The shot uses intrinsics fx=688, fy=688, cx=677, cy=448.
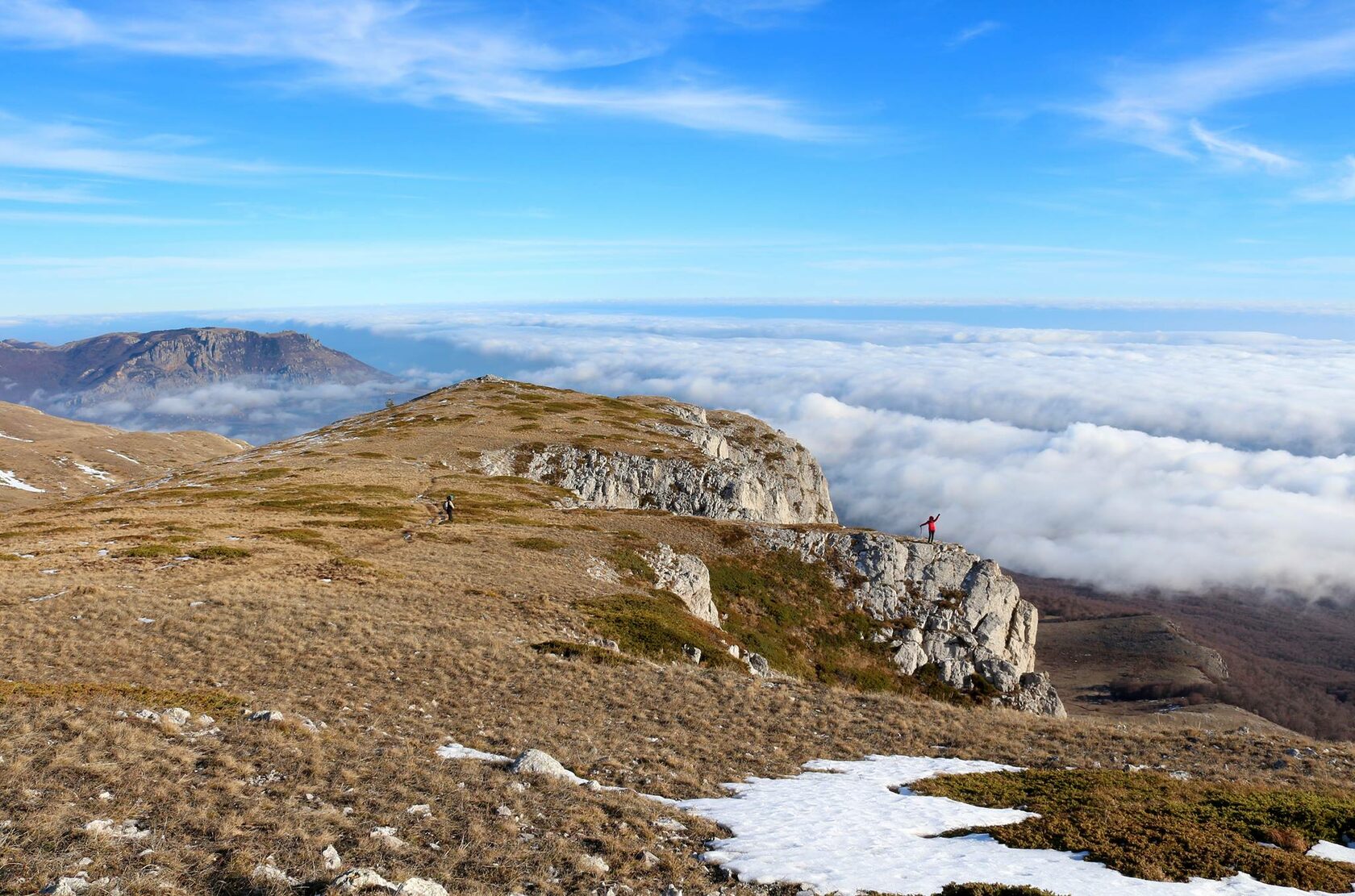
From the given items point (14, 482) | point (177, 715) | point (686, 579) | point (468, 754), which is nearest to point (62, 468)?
point (14, 482)

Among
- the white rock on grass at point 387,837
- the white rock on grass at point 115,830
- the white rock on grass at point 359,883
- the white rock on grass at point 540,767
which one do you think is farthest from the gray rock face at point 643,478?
the white rock on grass at point 359,883

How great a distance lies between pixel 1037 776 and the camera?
72.0ft

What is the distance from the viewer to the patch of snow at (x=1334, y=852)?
1598 cm

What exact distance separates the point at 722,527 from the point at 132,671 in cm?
6086

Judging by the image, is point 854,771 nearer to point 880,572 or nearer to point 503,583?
point 503,583

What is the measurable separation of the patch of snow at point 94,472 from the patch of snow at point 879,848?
203 metres

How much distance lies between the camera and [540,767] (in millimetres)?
18531

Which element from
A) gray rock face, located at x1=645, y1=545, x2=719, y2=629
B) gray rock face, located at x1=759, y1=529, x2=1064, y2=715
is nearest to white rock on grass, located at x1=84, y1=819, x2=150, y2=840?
gray rock face, located at x1=645, y1=545, x2=719, y2=629

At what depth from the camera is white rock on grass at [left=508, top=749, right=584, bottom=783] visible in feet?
60.1

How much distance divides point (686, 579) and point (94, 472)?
183 m

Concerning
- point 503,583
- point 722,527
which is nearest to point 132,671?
point 503,583

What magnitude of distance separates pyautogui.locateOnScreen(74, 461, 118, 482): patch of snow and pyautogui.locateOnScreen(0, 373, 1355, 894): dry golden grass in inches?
5402

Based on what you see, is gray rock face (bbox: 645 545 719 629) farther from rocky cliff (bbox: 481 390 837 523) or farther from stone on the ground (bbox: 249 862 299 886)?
stone on the ground (bbox: 249 862 299 886)

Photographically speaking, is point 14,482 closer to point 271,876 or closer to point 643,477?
point 643,477
